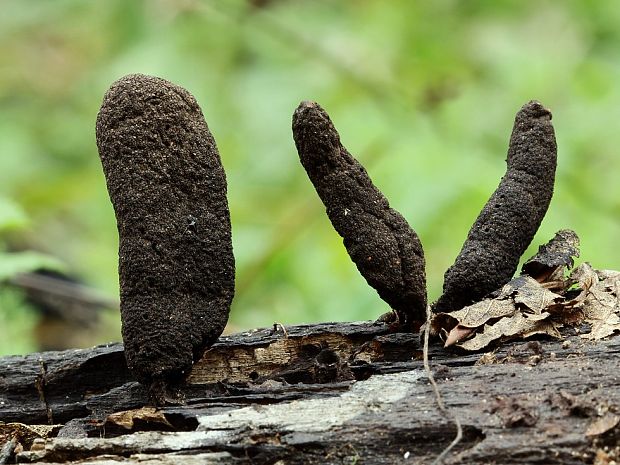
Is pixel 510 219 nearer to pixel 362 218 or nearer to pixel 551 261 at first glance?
pixel 551 261

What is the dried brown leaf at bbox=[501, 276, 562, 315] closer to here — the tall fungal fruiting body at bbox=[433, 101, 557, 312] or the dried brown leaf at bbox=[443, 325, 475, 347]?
the tall fungal fruiting body at bbox=[433, 101, 557, 312]

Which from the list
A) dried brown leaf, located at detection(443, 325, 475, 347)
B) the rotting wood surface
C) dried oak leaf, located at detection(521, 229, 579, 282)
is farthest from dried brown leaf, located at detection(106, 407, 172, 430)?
dried oak leaf, located at detection(521, 229, 579, 282)

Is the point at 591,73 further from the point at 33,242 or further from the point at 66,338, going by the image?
the point at 33,242

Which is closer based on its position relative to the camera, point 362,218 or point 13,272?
point 362,218

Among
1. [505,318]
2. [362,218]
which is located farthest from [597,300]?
[362,218]

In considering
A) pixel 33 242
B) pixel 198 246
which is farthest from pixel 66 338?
pixel 198 246
